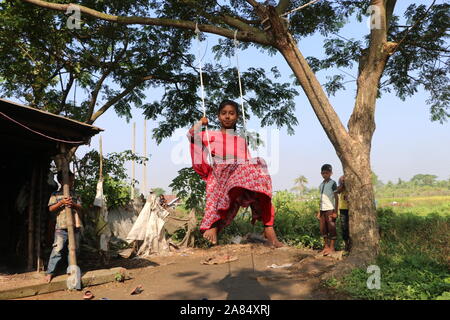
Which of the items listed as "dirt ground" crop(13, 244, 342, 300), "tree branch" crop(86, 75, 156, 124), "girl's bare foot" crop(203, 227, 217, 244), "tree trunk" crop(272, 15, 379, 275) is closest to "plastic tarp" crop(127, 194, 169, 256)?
"dirt ground" crop(13, 244, 342, 300)

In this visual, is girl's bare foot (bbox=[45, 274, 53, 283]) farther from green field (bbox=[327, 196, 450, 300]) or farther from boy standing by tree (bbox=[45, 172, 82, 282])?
green field (bbox=[327, 196, 450, 300])

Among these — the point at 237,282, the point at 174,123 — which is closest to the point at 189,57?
the point at 174,123

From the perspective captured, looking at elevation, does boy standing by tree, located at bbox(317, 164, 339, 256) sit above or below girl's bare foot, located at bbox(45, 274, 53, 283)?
above

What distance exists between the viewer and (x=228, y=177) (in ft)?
11.0

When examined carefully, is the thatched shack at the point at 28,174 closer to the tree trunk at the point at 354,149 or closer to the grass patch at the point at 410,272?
the tree trunk at the point at 354,149

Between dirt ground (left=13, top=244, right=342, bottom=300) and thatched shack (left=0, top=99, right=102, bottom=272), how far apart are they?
1.83 meters

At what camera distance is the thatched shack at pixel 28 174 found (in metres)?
5.15

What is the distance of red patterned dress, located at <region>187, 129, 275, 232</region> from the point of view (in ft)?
10.6

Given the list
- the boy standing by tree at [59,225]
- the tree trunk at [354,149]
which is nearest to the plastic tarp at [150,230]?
the boy standing by tree at [59,225]

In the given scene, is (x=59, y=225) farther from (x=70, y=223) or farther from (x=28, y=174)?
(x=28, y=174)

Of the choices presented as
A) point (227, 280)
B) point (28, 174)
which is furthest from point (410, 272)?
point (28, 174)

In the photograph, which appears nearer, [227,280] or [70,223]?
[70,223]

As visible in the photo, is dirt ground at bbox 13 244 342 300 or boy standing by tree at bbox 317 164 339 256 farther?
boy standing by tree at bbox 317 164 339 256

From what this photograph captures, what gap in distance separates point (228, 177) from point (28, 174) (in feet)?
18.3
